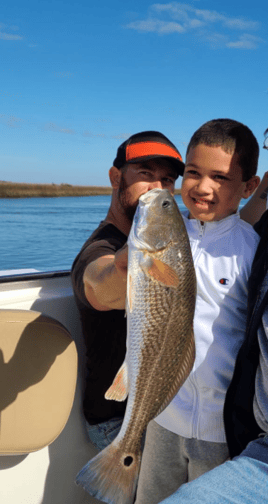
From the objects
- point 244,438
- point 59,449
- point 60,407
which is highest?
point 244,438

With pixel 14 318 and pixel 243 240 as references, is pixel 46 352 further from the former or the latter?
pixel 243 240

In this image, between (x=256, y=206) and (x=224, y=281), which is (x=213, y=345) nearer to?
(x=224, y=281)

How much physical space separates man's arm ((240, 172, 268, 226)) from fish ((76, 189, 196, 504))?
1041 millimetres

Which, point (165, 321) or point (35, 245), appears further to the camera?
point (35, 245)

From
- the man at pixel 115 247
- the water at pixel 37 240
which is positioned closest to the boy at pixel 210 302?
the man at pixel 115 247

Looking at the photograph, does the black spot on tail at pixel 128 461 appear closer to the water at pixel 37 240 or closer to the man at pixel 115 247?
the man at pixel 115 247

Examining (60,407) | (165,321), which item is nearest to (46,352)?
(60,407)

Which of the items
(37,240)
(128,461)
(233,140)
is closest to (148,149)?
(233,140)

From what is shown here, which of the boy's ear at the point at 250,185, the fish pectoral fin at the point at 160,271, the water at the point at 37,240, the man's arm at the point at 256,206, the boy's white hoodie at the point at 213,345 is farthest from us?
the water at the point at 37,240

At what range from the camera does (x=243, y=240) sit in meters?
1.86

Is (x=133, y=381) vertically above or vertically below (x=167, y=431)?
above

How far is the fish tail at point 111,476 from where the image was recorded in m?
1.47

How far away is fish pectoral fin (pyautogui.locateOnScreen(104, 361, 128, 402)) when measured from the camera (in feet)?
4.51

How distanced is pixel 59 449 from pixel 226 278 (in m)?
1.50
